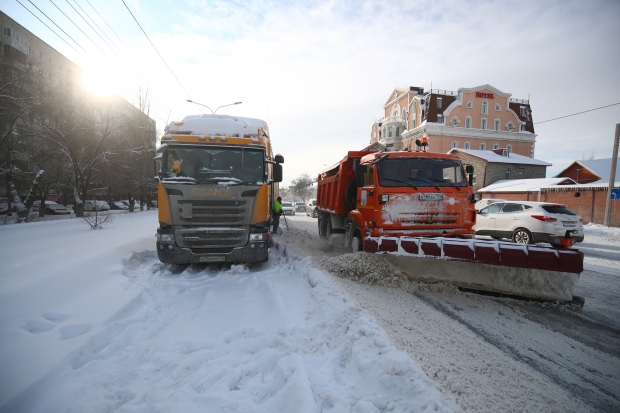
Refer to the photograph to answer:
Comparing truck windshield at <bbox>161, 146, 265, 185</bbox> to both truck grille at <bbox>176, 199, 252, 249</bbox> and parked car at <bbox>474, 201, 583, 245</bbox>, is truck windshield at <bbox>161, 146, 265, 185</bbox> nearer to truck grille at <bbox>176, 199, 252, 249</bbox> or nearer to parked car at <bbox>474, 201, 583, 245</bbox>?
truck grille at <bbox>176, 199, 252, 249</bbox>

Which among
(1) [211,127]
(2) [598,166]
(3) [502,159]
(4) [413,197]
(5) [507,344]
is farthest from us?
(3) [502,159]

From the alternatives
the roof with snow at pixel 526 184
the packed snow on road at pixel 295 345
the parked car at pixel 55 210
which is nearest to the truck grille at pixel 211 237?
the packed snow on road at pixel 295 345

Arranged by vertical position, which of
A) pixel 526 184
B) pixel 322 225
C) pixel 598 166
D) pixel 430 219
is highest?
pixel 598 166

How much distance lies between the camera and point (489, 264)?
16.0 ft

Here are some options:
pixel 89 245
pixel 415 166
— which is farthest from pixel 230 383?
pixel 89 245

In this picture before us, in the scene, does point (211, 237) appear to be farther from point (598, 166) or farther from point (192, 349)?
point (598, 166)

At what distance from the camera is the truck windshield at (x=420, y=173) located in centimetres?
636

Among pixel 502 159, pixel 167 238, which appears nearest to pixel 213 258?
pixel 167 238

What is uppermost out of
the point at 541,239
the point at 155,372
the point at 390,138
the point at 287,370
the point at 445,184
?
the point at 390,138

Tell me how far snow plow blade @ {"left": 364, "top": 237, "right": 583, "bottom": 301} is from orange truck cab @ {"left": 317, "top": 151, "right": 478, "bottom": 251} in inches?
30.0

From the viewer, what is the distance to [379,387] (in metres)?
2.42

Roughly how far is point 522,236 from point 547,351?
28.6ft

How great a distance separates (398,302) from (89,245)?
858 centimetres

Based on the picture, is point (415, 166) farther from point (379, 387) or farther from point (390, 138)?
point (390, 138)
